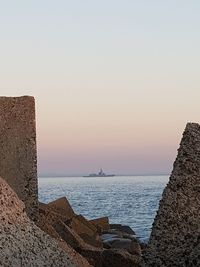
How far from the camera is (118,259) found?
407 inches

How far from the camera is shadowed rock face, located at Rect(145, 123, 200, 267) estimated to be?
4930 mm

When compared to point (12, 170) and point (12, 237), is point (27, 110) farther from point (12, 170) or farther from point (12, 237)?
point (12, 237)

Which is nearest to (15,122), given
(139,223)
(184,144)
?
(184,144)

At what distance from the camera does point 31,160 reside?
8.97m

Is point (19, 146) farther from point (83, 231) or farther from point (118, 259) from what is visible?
point (83, 231)

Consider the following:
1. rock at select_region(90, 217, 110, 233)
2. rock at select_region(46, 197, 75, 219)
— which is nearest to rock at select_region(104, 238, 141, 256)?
rock at select_region(46, 197, 75, 219)

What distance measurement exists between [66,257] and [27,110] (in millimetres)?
A: 4235

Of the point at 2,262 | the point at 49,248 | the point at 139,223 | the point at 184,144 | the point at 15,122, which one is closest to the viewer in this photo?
the point at 2,262

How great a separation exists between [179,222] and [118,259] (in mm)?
5516

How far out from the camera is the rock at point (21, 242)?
452 centimetres

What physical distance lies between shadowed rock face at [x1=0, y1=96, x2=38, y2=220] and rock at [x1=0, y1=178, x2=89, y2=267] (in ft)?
12.8

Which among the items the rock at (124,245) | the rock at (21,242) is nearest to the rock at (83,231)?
the rock at (124,245)

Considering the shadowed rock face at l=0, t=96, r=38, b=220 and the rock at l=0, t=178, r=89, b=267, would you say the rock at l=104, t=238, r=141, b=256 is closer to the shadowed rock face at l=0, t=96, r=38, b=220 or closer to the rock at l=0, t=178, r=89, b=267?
the shadowed rock face at l=0, t=96, r=38, b=220

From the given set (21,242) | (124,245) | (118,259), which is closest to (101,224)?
(124,245)
